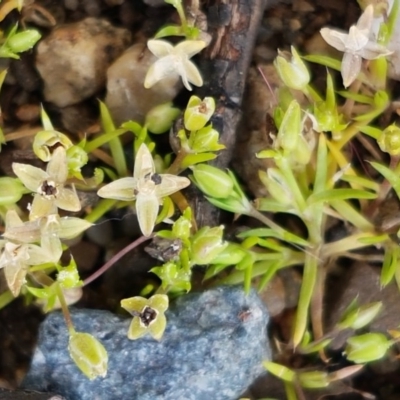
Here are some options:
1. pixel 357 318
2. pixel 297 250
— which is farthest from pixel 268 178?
pixel 357 318

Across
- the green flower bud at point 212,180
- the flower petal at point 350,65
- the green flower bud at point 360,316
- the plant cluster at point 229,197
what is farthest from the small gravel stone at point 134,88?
the green flower bud at point 360,316

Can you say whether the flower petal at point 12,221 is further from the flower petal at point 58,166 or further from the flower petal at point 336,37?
the flower petal at point 336,37

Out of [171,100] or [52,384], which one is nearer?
[52,384]

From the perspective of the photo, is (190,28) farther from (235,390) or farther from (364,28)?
(235,390)

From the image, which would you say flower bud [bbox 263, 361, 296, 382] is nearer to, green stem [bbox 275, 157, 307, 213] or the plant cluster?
the plant cluster

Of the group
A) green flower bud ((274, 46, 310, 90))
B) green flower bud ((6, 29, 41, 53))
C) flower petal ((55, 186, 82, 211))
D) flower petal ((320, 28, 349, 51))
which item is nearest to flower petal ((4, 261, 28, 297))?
flower petal ((55, 186, 82, 211))

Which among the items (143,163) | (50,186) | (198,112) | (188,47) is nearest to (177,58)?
(188,47)

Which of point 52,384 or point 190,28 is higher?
point 190,28
